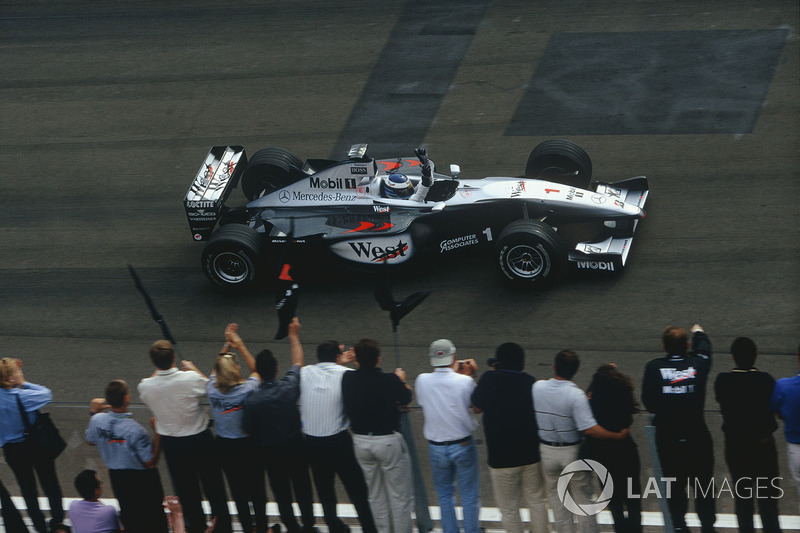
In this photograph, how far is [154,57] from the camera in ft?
64.7

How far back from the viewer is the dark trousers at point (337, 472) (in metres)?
7.62

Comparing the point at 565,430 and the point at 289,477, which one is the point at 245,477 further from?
the point at 565,430

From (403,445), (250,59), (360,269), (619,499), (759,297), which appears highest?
(250,59)

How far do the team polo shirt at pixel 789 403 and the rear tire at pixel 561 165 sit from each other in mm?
6203

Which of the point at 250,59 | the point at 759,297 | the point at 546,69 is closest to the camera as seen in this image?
the point at 759,297

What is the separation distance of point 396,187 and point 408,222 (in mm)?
478

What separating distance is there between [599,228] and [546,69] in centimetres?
596

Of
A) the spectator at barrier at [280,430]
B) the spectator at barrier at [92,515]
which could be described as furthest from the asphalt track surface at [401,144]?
the spectator at barrier at [92,515]

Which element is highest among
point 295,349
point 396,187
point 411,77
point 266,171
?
point 411,77

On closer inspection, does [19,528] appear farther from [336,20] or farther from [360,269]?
[336,20]

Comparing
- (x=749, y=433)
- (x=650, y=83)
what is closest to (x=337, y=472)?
(x=749, y=433)

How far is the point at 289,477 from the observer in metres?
7.81

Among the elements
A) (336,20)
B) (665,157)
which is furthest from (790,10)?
(336,20)

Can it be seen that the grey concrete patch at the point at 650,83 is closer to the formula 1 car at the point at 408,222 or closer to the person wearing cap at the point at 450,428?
the formula 1 car at the point at 408,222
